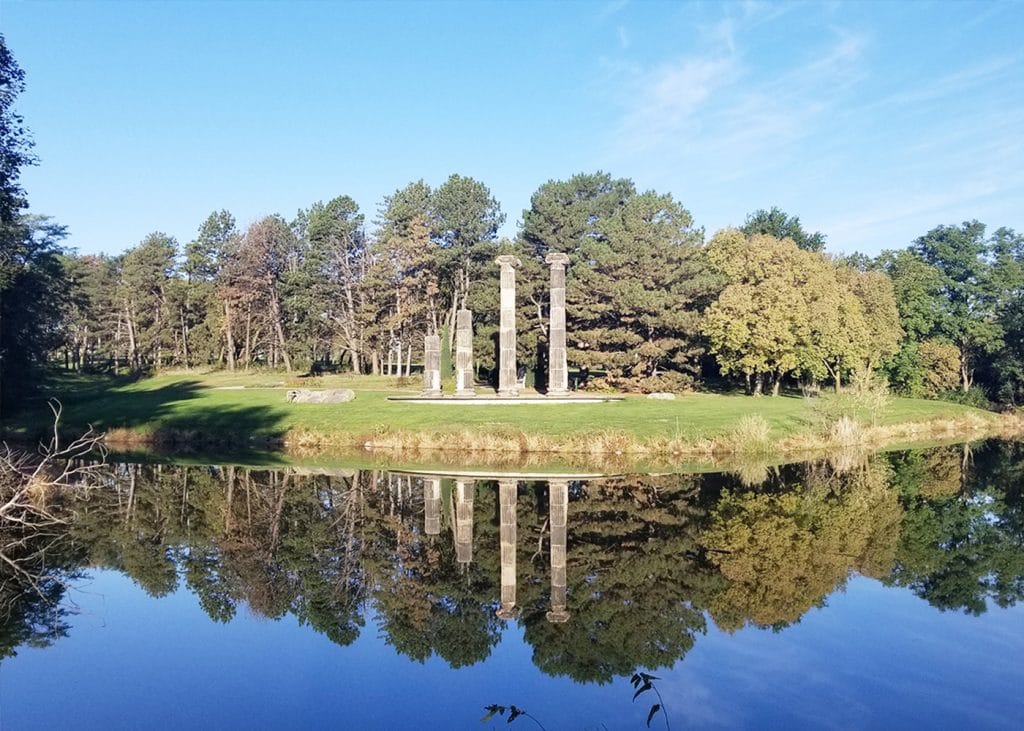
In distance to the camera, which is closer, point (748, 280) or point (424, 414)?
point (424, 414)

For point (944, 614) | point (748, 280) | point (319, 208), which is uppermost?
point (319, 208)

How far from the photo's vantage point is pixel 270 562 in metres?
15.3

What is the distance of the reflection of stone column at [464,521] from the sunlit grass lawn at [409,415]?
768 centimetres

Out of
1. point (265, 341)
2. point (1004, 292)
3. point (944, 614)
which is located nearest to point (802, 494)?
point (944, 614)

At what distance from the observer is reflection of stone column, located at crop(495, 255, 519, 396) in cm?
4331

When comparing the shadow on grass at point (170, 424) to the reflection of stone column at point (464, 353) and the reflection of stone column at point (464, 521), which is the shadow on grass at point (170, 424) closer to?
the reflection of stone column at point (464, 353)

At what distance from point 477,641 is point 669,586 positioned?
4.12m

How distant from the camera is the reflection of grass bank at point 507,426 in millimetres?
29719

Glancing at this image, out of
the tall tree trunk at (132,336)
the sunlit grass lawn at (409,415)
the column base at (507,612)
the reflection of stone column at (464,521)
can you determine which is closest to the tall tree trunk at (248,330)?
the tall tree trunk at (132,336)

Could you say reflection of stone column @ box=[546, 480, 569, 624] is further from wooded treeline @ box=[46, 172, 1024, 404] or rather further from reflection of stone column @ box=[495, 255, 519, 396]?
reflection of stone column @ box=[495, 255, 519, 396]

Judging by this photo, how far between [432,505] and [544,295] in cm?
3605

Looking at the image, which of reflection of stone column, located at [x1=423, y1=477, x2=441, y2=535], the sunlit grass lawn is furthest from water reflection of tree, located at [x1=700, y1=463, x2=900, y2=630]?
the sunlit grass lawn

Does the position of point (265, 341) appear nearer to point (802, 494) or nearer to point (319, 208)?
point (319, 208)

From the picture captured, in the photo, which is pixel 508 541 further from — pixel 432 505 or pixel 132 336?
pixel 132 336
